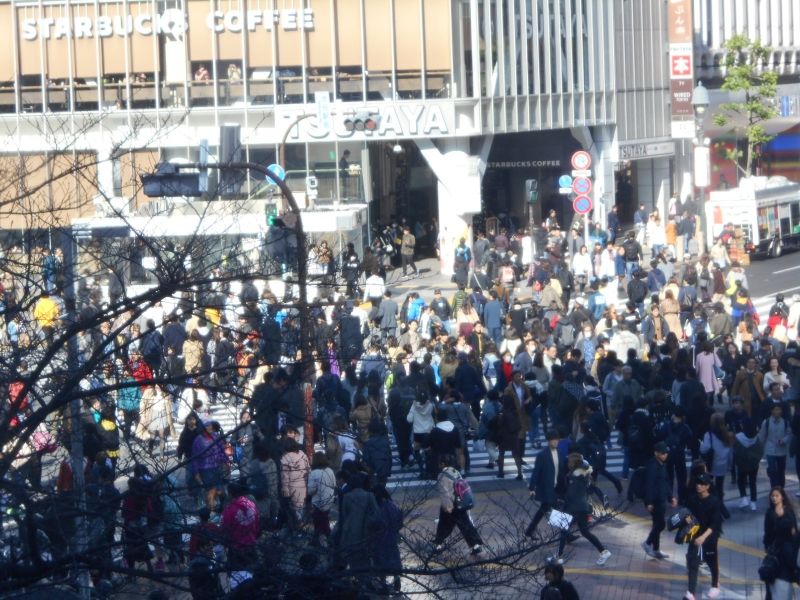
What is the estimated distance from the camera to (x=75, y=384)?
8320 mm

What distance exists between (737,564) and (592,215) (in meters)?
35.4

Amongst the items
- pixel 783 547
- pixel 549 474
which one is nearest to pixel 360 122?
pixel 549 474

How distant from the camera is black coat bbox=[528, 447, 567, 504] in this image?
15.5 m

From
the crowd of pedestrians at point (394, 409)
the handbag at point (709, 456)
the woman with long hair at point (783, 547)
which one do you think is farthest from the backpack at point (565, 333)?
the woman with long hair at point (783, 547)

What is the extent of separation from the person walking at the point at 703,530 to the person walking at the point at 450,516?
2.32 metres

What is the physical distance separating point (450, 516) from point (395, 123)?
3336cm

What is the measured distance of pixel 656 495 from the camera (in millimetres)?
14922

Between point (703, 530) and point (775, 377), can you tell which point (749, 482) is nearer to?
point (775, 377)

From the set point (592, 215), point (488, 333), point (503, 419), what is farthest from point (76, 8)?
point (503, 419)

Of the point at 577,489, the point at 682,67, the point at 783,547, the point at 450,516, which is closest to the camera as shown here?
the point at 450,516

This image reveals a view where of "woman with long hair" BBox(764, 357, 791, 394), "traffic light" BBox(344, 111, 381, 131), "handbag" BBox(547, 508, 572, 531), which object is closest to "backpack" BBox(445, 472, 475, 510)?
"handbag" BBox(547, 508, 572, 531)

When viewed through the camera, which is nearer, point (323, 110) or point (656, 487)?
point (656, 487)

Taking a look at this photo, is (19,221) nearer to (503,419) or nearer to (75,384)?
(75,384)

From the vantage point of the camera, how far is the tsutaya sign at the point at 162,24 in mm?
42938
